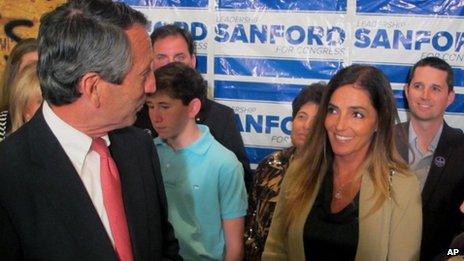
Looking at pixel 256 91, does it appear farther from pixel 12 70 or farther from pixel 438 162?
pixel 12 70

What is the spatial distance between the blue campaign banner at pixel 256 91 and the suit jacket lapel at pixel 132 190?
6.81 feet

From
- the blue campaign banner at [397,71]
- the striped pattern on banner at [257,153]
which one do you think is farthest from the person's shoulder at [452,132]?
the striped pattern on banner at [257,153]

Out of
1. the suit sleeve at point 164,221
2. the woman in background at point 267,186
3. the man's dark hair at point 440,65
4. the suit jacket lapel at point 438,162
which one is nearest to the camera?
the suit sleeve at point 164,221

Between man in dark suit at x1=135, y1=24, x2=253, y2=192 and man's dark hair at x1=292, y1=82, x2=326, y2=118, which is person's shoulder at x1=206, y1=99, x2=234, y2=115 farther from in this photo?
man's dark hair at x1=292, y1=82, x2=326, y2=118

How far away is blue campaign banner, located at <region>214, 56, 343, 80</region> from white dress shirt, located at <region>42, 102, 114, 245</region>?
88.4 inches

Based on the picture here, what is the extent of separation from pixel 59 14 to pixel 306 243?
1161 mm

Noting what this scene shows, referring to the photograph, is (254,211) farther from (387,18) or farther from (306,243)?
(387,18)

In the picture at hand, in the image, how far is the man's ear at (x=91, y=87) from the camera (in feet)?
3.62

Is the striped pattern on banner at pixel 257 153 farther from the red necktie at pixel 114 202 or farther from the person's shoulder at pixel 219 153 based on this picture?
the red necktie at pixel 114 202

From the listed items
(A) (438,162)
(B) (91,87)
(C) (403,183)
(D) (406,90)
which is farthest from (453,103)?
(B) (91,87)

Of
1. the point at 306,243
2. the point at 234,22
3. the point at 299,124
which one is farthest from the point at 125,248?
the point at 234,22

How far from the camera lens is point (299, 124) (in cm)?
241

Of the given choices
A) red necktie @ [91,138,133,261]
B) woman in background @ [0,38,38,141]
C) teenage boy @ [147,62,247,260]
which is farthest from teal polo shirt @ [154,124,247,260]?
red necktie @ [91,138,133,261]

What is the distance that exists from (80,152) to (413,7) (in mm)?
2507
